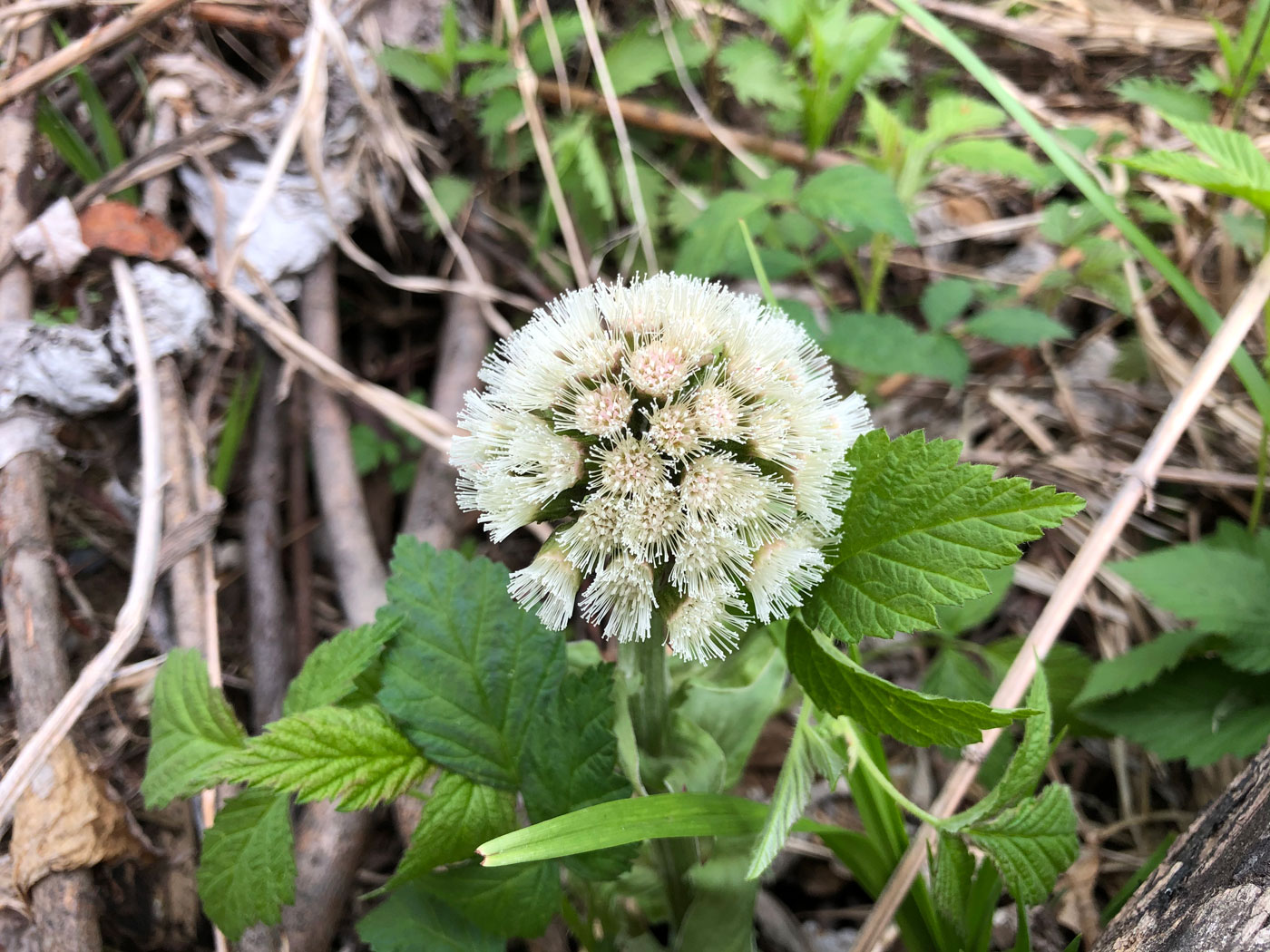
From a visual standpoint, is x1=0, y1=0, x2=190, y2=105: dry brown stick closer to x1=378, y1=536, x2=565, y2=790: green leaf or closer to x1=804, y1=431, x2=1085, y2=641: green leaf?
x1=378, y1=536, x2=565, y2=790: green leaf

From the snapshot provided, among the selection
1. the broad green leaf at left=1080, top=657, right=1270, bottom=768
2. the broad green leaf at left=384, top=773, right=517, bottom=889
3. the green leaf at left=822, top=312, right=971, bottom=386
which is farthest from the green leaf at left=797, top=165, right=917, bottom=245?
the broad green leaf at left=384, top=773, right=517, bottom=889

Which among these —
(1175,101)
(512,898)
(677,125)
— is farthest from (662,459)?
(1175,101)

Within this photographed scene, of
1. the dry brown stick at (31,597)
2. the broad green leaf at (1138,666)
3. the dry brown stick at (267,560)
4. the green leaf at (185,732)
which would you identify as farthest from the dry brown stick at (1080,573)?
the dry brown stick at (31,597)

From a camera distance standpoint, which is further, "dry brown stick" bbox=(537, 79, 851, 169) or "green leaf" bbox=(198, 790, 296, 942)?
"dry brown stick" bbox=(537, 79, 851, 169)

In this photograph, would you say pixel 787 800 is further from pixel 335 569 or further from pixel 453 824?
pixel 335 569

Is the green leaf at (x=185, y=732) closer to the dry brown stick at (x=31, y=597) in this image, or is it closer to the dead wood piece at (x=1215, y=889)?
the dry brown stick at (x=31, y=597)

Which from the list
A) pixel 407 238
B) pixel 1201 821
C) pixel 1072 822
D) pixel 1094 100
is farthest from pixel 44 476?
pixel 1094 100

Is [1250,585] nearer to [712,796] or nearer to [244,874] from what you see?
[712,796]
